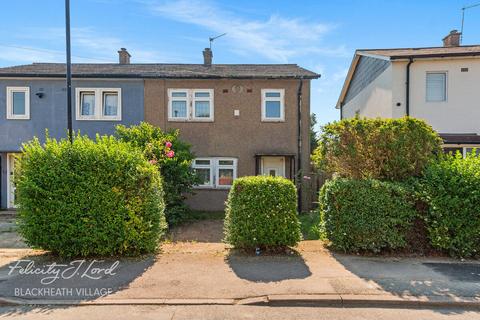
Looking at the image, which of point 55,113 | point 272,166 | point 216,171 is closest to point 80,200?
point 216,171

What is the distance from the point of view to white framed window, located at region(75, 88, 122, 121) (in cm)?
1304

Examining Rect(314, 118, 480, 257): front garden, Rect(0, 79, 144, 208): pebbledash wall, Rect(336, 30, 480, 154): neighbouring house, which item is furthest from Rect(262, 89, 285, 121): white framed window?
Rect(314, 118, 480, 257): front garden

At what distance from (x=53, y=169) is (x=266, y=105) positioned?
8.80 meters

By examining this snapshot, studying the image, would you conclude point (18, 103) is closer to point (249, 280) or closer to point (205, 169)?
point (205, 169)

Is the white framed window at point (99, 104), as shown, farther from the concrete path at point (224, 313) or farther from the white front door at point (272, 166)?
the concrete path at point (224, 313)

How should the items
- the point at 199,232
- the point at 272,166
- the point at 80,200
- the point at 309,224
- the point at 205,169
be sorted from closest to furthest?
the point at 80,200 → the point at 199,232 → the point at 309,224 → the point at 205,169 → the point at 272,166

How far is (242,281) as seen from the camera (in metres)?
4.95

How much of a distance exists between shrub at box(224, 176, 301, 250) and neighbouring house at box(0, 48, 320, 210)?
6466mm

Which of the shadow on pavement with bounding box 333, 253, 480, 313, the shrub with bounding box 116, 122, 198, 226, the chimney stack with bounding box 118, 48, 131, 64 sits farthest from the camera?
the chimney stack with bounding box 118, 48, 131, 64

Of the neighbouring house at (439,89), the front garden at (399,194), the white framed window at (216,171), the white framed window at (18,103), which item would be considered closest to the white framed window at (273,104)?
the white framed window at (216,171)

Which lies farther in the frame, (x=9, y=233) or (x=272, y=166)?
(x=272, y=166)

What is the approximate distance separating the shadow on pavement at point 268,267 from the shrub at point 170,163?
4.91 m

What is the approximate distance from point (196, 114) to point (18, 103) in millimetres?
7713

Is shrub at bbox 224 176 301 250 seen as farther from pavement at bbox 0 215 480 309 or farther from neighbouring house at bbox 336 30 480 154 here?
neighbouring house at bbox 336 30 480 154
